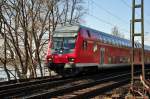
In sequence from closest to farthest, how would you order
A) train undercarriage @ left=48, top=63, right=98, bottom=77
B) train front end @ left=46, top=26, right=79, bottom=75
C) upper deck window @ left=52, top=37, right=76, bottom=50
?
train undercarriage @ left=48, top=63, right=98, bottom=77
train front end @ left=46, top=26, right=79, bottom=75
upper deck window @ left=52, top=37, right=76, bottom=50

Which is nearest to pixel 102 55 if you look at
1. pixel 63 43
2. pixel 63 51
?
pixel 63 43

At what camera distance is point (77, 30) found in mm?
20750

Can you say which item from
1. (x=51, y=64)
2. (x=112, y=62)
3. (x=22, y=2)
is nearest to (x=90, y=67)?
(x=51, y=64)

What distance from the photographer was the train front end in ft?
66.6

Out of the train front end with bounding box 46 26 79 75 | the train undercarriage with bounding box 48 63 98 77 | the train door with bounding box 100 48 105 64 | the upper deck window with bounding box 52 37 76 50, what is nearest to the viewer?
the train undercarriage with bounding box 48 63 98 77

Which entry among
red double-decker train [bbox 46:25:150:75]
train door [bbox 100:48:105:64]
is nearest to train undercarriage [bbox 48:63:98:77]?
red double-decker train [bbox 46:25:150:75]

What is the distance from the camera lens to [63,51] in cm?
2070

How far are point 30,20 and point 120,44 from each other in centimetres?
941

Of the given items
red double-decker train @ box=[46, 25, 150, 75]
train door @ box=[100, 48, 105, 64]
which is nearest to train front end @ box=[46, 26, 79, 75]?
red double-decker train @ box=[46, 25, 150, 75]

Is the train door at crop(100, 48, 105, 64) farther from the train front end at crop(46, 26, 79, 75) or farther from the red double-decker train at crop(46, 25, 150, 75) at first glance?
the train front end at crop(46, 26, 79, 75)

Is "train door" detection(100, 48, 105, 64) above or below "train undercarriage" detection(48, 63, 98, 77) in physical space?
above

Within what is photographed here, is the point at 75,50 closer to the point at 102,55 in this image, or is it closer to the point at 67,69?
the point at 67,69

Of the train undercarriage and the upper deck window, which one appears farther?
the upper deck window

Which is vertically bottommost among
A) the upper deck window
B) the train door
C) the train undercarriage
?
the train undercarriage
